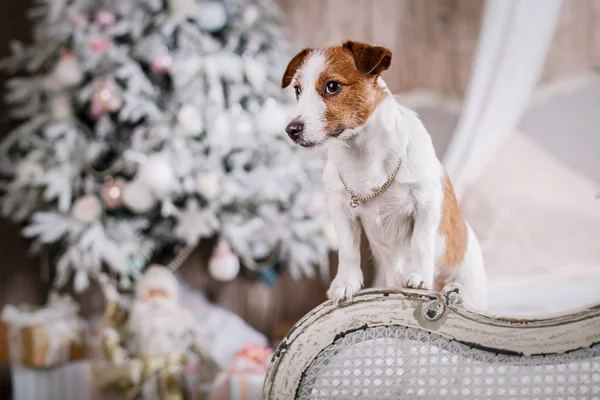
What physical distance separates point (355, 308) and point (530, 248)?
196cm

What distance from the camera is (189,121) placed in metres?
2.67

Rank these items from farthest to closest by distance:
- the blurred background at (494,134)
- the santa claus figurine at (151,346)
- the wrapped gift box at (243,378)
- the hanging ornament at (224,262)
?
the hanging ornament at (224,262) < the blurred background at (494,134) < the santa claus figurine at (151,346) < the wrapped gift box at (243,378)

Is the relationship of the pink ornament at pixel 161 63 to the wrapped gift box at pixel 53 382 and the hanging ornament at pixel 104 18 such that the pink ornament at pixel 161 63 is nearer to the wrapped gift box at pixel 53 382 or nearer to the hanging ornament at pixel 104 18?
the hanging ornament at pixel 104 18

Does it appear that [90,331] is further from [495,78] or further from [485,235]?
[495,78]

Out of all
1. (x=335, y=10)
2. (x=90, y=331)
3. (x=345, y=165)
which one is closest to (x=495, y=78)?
(x=335, y=10)

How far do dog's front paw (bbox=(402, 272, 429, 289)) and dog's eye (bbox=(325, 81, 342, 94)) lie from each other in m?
0.29

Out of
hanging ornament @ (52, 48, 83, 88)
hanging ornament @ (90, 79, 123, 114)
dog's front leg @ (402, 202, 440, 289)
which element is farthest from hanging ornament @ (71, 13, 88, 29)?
dog's front leg @ (402, 202, 440, 289)

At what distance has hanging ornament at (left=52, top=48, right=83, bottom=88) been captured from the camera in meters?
2.72

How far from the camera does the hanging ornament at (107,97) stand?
2.66 meters

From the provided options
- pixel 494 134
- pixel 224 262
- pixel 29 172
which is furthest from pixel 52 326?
pixel 494 134

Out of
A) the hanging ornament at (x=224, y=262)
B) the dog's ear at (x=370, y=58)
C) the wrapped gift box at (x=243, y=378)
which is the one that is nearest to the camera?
the dog's ear at (x=370, y=58)

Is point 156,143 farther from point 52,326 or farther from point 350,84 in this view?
point 350,84

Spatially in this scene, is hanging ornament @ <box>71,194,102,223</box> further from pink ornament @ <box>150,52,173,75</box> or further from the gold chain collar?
the gold chain collar

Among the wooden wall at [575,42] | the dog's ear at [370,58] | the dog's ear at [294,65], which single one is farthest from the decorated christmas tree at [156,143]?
the dog's ear at [370,58]
